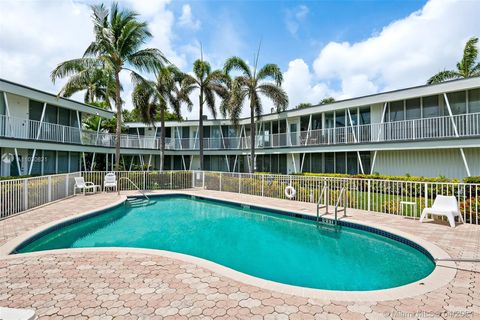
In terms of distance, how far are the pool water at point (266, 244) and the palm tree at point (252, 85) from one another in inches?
359

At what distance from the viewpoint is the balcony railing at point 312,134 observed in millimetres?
13406

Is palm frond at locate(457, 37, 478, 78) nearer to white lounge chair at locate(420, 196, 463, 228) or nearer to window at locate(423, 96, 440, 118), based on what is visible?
window at locate(423, 96, 440, 118)

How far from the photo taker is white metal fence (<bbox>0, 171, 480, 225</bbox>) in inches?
355

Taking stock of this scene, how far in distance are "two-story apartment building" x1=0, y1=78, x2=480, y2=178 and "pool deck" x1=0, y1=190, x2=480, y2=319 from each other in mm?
9783

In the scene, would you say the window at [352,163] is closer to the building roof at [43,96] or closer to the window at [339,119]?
the window at [339,119]

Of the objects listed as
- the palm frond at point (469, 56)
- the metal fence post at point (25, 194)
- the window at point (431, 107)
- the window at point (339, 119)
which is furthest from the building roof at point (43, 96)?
the palm frond at point (469, 56)

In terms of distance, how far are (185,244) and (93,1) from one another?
15.5 metres

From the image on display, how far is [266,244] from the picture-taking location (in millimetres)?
8008

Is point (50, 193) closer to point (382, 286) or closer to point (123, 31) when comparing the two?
point (123, 31)

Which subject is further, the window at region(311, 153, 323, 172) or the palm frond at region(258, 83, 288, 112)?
the window at region(311, 153, 323, 172)

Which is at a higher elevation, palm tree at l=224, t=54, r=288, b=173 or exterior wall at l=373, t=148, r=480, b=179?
palm tree at l=224, t=54, r=288, b=173

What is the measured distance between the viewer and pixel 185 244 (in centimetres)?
795

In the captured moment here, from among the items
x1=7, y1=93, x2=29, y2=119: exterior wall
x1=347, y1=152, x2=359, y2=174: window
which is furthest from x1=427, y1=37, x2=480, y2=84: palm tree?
x1=7, y1=93, x2=29, y2=119: exterior wall

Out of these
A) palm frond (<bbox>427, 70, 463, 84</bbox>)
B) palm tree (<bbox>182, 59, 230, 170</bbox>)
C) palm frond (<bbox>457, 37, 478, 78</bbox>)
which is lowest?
palm tree (<bbox>182, 59, 230, 170</bbox>)
